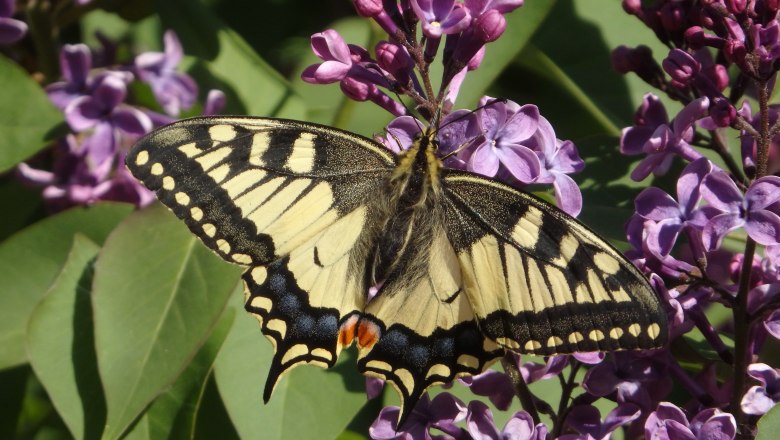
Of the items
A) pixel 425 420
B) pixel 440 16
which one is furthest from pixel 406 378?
pixel 440 16

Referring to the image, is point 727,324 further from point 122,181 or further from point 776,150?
point 122,181

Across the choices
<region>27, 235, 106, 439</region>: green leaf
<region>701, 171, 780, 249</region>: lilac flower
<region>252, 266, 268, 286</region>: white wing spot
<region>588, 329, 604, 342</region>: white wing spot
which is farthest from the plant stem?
<region>27, 235, 106, 439</region>: green leaf

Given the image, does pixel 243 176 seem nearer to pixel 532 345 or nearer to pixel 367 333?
pixel 367 333

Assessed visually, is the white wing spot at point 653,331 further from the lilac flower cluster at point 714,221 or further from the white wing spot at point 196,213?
the white wing spot at point 196,213

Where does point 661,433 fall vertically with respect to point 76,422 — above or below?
above

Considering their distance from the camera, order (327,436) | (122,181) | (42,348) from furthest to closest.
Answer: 1. (122,181)
2. (42,348)
3. (327,436)

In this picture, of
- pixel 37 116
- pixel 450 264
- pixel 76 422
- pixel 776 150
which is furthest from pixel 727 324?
pixel 37 116

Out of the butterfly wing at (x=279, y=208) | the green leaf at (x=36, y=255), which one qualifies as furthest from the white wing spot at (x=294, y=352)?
the green leaf at (x=36, y=255)
